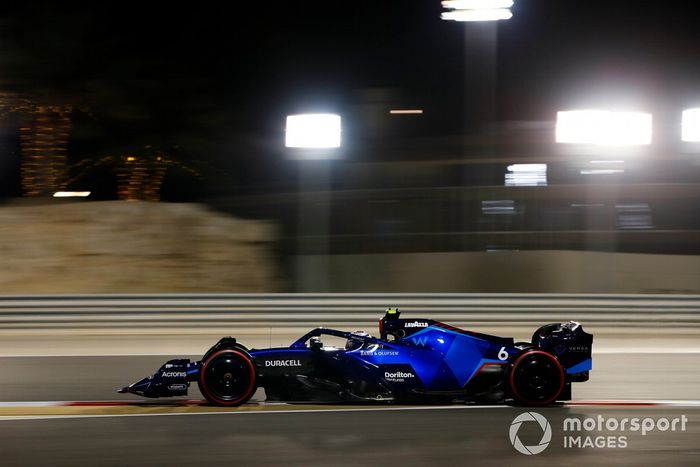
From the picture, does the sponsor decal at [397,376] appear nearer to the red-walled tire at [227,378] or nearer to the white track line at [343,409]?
the white track line at [343,409]

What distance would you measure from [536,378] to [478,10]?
11875mm

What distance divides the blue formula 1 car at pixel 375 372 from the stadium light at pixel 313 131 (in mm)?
12552

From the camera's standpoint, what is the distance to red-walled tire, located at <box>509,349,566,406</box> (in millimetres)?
7270

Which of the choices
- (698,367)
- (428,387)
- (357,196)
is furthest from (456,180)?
(428,387)

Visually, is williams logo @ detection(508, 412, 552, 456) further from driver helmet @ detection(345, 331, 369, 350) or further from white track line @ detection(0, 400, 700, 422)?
driver helmet @ detection(345, 331, 369, 350)

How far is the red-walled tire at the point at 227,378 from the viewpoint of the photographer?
23.5ft

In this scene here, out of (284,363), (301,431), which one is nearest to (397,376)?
(284,363)

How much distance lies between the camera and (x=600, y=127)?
2714 cm

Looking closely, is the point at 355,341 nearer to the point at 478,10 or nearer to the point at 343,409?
the point at 343,409

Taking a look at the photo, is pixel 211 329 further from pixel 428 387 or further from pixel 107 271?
pixel 428 387

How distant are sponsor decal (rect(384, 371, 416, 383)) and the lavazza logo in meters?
1.00

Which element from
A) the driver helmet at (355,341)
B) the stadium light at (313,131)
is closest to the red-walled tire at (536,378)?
the driver helmet at (355,341)

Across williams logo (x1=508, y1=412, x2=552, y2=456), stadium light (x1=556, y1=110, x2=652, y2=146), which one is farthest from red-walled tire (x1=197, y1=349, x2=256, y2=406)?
stadium light (x1=556, y1=110, x2=652, y2=146)

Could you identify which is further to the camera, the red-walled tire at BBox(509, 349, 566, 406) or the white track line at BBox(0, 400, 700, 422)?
the red-walled tire at BBox(509, 349, 566, 406)
